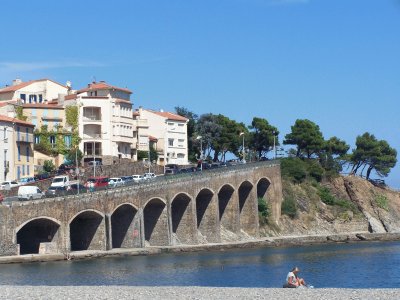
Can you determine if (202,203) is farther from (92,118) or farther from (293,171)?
(293,171)

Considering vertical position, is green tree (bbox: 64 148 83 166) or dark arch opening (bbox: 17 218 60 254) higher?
green tree (bbox: 64 148 83 166)

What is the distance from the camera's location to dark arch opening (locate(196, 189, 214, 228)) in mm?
106312

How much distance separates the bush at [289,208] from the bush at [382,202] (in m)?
17.4

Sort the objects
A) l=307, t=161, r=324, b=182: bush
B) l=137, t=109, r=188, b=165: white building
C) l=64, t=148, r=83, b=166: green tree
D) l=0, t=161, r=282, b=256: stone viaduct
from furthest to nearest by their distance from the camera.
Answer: l=137, t=109, r=188, b=165: white building < l=307, t=161, r=324, b=182: bush < l=64, t=148, r=83, b=166: green tree < l=0, t=161, r=282, b=256: stone viaduct

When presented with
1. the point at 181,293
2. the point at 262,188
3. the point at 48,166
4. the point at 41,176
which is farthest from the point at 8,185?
the point at 181,293

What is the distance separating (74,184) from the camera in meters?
90.8

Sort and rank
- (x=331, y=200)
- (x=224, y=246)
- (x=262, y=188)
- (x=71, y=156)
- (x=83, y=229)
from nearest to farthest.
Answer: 1. (x=83, y=229)
2. (x=224, y=246)
3. (x=71, y=156)
4. (x=262, y=188)
5. (x=331, y=200)

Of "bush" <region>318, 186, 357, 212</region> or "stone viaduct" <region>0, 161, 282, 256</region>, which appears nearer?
"stone viaduct" <region>0, 161, 282, 256</region>

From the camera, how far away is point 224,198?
371 ft

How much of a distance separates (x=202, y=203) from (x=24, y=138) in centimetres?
2052

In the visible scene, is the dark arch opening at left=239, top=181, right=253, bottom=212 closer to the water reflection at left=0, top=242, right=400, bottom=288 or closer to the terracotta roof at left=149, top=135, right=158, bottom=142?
the terracotta roof at left=149, top=135, right=158, bottom=142

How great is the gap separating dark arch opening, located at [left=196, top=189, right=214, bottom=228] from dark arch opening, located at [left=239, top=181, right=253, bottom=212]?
11.4 metres

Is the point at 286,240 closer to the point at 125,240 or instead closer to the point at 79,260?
the point at 125,240

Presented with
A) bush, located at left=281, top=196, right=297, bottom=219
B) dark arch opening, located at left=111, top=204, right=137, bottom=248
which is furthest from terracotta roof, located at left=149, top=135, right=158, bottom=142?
dark arch opening, located at left=111, top=204, right=137, bottom=248
